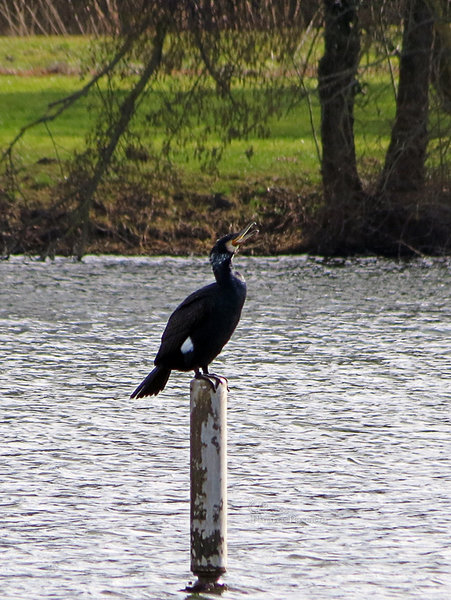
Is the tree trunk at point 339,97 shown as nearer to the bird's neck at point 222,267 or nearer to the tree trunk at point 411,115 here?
the tree trunk at point 411,115

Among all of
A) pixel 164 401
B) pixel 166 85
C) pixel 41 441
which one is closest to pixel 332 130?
pixel 166 85

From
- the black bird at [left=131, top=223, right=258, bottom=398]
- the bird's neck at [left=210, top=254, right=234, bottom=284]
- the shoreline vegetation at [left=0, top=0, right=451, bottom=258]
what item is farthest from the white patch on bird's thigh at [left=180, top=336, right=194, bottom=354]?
the shoreline vegetation at [left=0, top=0, right=451, bottom=258]

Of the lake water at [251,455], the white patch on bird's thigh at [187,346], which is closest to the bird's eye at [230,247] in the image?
the white patch on bird's thigh at [187,346]

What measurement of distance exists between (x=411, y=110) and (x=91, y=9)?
4.91 metres

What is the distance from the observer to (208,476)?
545cm

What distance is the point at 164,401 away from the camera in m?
10.0

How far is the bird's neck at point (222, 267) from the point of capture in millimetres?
6020

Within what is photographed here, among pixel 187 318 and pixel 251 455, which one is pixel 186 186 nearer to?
pixel 251 455

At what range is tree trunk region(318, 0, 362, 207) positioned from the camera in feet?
62.1

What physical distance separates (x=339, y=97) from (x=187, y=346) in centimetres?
1519

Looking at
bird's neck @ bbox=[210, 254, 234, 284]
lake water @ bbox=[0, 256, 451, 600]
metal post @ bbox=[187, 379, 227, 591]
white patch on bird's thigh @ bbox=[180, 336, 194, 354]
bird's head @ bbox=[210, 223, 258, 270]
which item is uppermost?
bird's head @ bbox=[210, 223, 258, 270]

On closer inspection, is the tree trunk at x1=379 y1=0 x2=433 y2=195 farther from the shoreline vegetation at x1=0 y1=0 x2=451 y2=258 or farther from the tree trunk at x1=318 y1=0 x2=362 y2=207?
the tree trunk at x1=318 y1=0 x2=362 y2=207

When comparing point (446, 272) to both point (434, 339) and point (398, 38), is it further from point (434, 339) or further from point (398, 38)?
point (434, 339)

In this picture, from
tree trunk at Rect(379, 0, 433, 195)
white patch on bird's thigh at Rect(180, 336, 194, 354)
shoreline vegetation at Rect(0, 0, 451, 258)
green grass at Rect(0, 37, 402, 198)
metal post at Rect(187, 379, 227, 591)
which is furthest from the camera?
green grass at Rect(0, 37, 402, 198)
